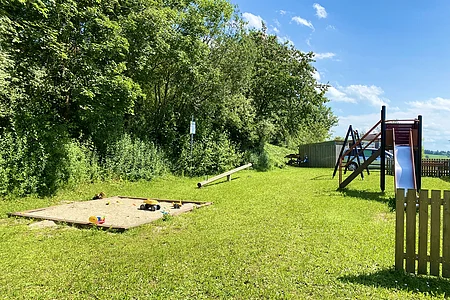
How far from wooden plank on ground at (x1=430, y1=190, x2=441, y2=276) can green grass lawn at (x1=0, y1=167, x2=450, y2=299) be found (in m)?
0.14

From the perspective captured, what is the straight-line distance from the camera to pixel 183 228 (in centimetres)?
523

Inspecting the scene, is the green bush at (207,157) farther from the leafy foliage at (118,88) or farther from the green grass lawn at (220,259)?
the green grass lawn at (220,259)

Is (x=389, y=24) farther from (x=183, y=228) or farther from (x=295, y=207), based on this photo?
(x=183, y=228)

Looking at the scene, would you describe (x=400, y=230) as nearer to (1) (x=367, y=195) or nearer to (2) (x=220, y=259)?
(2) (x=220, y=259)

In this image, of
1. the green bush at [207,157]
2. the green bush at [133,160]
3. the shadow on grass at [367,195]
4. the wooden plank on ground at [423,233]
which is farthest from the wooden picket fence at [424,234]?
the green bush at [207,157]

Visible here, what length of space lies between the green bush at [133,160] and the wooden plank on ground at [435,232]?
9.56m

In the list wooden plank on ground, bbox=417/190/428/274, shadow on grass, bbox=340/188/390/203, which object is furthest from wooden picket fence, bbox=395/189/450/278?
shadow on grass, bbox=340/188/390/203

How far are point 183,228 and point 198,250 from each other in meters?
1.21

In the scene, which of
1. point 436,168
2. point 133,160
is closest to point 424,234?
point 133,160

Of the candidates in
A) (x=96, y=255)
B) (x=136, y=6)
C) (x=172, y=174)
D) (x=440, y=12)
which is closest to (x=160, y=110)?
(x=172, y=174)

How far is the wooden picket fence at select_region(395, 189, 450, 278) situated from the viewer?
325 cm

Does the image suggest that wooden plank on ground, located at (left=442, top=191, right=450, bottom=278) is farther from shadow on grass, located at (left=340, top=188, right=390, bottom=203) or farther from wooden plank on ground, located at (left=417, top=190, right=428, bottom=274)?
shadow on grass, located at (left=340, top=188, right=390, bottom=203)

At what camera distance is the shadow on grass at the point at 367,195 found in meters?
8.04

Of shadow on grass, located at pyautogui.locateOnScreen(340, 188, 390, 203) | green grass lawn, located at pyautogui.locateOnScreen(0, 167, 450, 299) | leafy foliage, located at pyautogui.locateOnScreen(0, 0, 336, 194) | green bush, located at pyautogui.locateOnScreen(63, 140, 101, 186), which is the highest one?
leafy foliage, located at pyautogui.locateOnScreen(0, 0, 336, 194)
